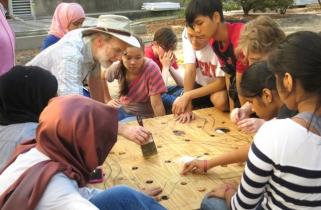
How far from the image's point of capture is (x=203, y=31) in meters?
3.14

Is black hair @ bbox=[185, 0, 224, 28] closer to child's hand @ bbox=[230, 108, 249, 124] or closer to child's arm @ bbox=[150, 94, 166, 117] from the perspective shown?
child's hand @ bbox=[230, 108, 249, 124]

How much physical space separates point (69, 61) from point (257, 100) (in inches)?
49.5

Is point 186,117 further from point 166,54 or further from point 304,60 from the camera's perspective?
point 304,60

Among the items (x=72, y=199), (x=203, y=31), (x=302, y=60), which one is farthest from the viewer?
(x=203, y=31)

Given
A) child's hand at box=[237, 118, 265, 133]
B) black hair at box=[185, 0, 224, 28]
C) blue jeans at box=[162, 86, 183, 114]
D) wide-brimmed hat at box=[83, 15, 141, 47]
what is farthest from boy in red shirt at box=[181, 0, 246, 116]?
blue jeans at box=[162, 86, 183, 114]

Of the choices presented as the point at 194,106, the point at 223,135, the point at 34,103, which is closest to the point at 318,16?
the point at 194,106

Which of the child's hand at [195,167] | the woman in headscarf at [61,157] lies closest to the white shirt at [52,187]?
the woman in headscarf at [61,157]

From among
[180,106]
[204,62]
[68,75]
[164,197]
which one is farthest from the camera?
[204,62]

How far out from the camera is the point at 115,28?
9.80 ft

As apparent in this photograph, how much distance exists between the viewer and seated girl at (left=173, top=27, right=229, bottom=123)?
11.0 feet

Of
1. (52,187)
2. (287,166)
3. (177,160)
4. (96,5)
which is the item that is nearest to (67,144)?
(52,187)

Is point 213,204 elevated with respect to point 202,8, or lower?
lower

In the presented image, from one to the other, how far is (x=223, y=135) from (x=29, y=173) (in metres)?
1.67

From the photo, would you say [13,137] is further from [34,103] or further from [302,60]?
[302,60]
